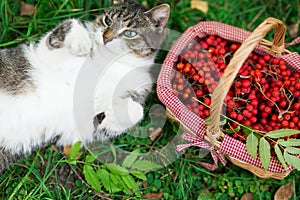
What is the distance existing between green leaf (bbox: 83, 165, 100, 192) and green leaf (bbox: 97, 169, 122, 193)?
32 millimetres

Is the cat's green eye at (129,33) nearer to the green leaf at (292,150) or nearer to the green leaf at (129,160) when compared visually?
the green leaf at (129,160)

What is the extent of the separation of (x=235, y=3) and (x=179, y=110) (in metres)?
1.25

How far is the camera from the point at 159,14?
7.73ft

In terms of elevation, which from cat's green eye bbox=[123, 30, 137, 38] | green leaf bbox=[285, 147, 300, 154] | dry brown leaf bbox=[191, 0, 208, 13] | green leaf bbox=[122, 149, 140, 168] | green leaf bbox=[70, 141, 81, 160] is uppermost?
cat's green eye bbox=[123, 30, 137, 38]

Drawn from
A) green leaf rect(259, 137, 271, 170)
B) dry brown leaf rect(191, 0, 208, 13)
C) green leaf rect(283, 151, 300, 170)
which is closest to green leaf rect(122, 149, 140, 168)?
green leaf rect(259, 137, 271, 170)

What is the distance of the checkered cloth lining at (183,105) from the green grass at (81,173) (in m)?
0.31

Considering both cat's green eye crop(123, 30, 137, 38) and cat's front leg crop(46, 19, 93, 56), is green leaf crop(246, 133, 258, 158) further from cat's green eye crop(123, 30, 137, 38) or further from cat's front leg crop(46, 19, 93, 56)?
cat's front leg crop(46, 19, 93, 56)

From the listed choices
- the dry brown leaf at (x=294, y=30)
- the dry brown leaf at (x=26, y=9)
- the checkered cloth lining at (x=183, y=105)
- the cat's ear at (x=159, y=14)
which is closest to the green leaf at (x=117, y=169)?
the checkered cloth lining at (x=183, y=105)

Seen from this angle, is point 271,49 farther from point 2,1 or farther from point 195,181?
point 2,1

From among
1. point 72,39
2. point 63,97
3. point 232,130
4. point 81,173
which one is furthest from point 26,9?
point 232,130

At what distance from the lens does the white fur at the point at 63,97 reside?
231 centimetres

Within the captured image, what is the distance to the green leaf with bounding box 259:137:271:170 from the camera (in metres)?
2.12

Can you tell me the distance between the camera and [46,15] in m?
2.83

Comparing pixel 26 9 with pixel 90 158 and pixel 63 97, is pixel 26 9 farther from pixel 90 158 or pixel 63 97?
pixel 90 158
